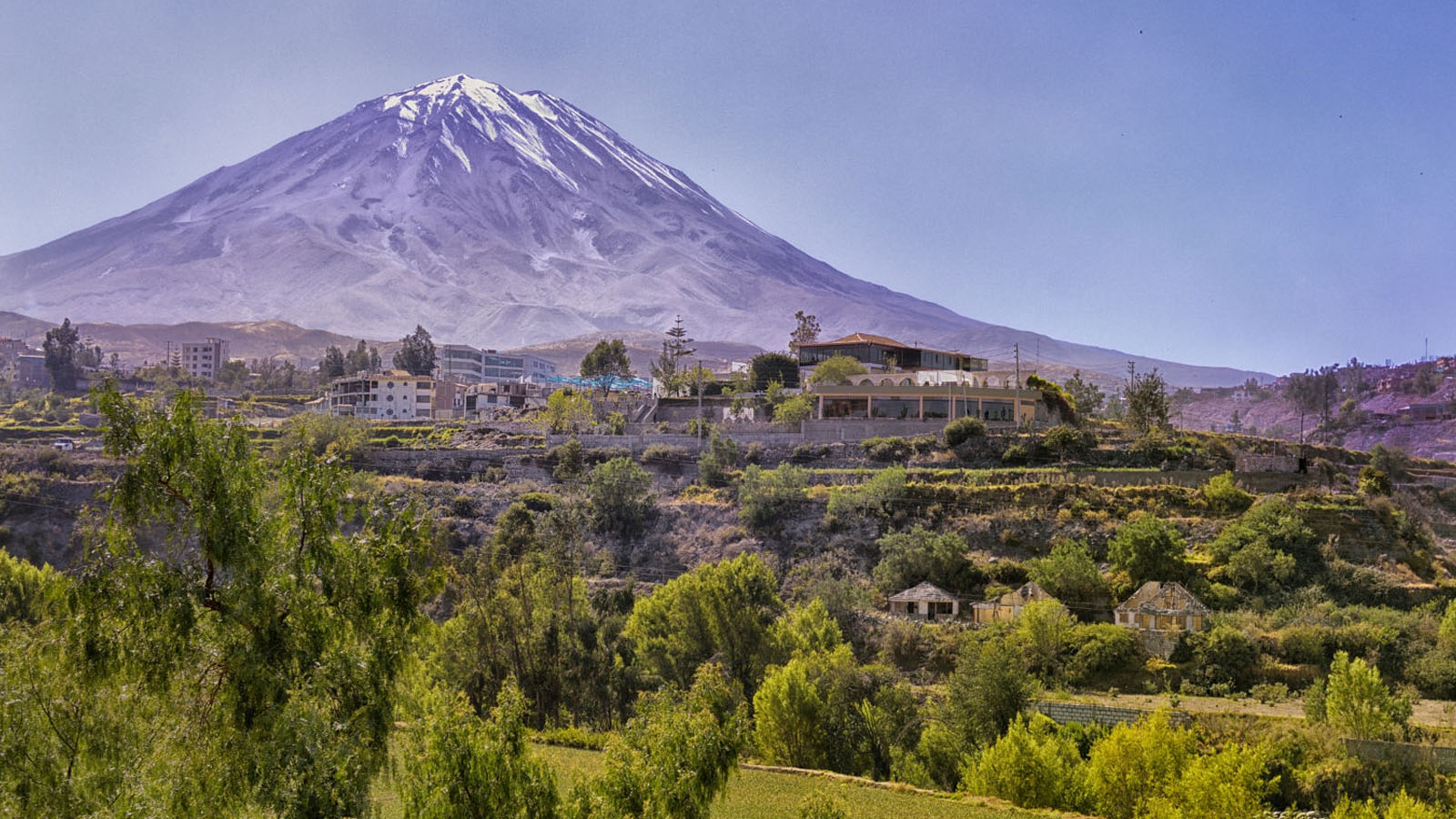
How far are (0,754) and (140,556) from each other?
2.14 m

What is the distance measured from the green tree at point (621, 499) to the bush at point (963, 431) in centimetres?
1218

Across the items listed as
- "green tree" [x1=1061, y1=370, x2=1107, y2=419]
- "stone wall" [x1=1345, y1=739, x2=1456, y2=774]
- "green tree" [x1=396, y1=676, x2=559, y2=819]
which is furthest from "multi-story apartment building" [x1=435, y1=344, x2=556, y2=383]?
"green tree" [x1=396, y1=676, x2=559, y2=819]

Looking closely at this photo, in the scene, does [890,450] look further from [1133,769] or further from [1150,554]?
[1133,769]

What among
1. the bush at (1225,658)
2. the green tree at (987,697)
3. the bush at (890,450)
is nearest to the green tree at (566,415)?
the bush at (890,450)

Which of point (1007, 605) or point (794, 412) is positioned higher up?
point (794, 412)

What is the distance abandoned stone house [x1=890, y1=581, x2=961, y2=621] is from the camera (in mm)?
35812

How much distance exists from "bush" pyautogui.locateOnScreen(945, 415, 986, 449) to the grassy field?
93.8 ft

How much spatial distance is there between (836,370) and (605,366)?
89.3ft

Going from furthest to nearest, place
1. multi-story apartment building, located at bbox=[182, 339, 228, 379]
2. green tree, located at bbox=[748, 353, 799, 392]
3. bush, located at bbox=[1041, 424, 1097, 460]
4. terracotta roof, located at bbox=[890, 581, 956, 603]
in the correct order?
multi-story apartment building, located at bbox=[182, 339, 228, 379] → green tree, located at bbox=[748, 353, 799, 392] → bush, located at bbox=[1041, 424, 1097, 460] → terracotta roof, located at bbox=[890, 581, 956, 603]

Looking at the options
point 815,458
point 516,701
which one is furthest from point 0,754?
point 815,458

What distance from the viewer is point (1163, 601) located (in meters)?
32.8

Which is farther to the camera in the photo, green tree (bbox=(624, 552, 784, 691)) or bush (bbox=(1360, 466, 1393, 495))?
bush (bbox=(1360, 466, 1393, 495))

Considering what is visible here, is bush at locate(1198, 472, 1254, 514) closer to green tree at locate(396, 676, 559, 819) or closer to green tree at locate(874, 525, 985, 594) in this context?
green tree at locate(874, 525, 985, 594)

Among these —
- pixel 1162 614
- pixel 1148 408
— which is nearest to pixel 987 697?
pixel 1162 614
